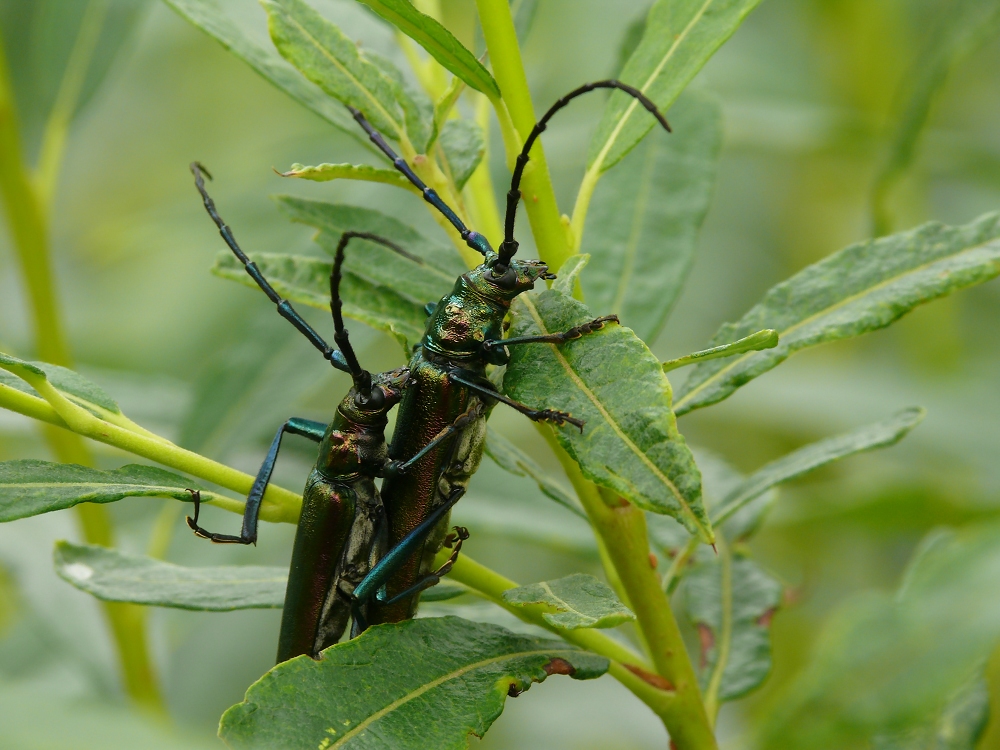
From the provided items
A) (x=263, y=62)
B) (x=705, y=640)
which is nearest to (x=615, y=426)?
(x=705, y=640)

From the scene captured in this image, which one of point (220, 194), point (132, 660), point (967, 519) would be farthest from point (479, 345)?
point (220, 194)

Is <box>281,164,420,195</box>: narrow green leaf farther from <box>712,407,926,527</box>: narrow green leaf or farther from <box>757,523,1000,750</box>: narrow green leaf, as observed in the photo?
<box>757,523,1000,750</box>: narrow green leaf

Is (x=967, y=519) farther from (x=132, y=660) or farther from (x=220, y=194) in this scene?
(x=220, y=194)

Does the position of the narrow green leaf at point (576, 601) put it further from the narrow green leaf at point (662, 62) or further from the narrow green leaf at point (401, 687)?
the narrow green leaf at point (662, 62)

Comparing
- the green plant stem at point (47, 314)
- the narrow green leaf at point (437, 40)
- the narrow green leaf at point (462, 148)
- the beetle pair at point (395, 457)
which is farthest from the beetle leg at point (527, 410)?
the green plant stem at point (47, 314)

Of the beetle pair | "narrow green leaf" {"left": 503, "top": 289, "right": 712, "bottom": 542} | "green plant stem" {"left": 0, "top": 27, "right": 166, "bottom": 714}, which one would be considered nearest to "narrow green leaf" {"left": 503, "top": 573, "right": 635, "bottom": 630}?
"narrow green leaf" {"left": 503, "top": 289, "right": 712, "bottom": 542}

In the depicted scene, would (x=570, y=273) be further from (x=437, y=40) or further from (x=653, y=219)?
(x=653, y=219)

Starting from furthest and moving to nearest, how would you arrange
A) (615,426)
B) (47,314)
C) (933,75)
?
(47,314), (933,75), (615,426)
